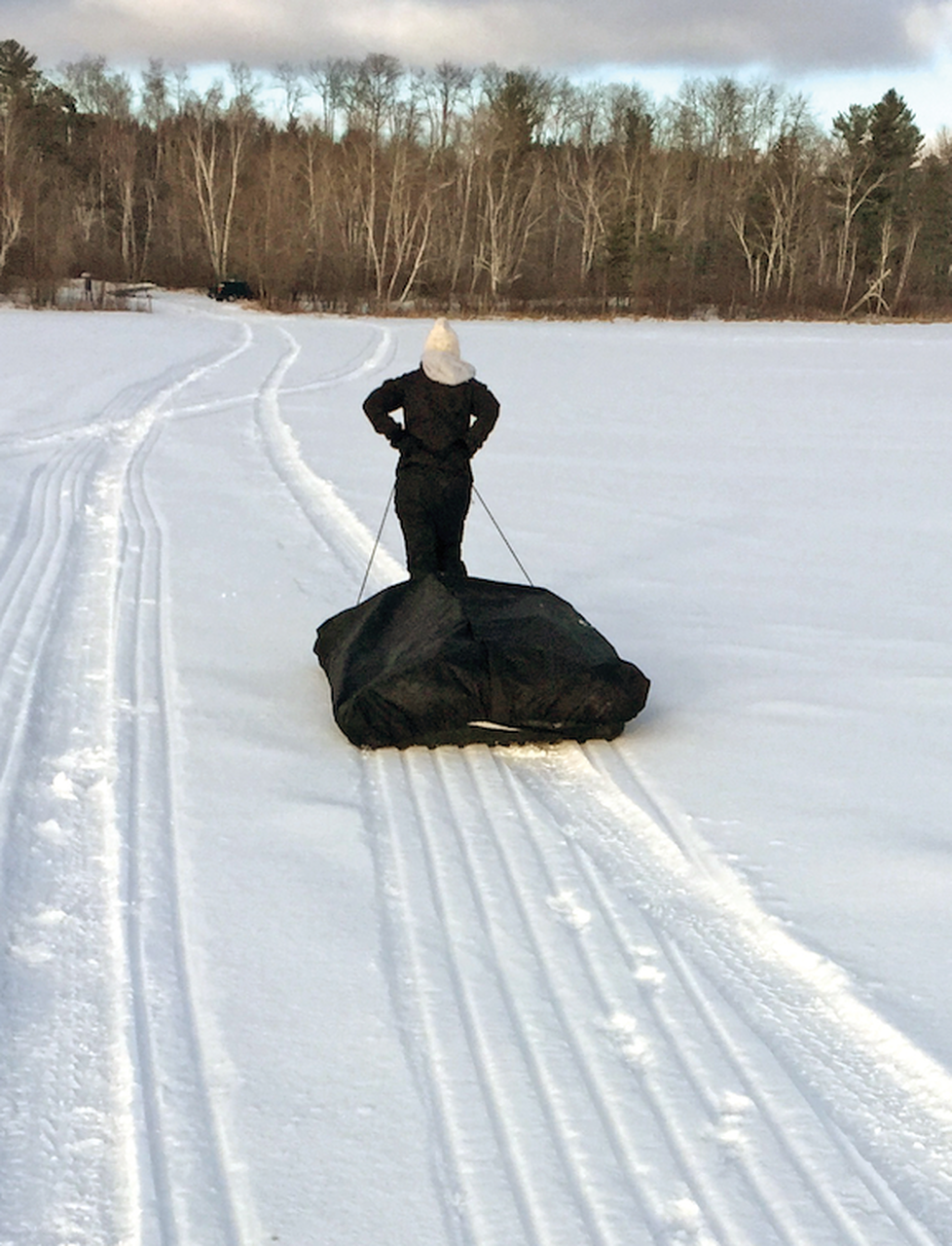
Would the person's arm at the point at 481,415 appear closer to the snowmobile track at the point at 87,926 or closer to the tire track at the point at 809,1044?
the snowmobile track at the point at 87,926

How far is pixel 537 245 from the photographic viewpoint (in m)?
56.5

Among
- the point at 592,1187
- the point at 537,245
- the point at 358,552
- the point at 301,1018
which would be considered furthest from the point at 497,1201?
the point at 537,245

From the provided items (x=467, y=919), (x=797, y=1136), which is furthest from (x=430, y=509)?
(x=797, y=1136)

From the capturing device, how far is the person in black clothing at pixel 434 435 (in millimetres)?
5391

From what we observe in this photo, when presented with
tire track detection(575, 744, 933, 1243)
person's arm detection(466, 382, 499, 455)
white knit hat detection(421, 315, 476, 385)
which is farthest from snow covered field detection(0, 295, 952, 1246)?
white knit hat detection(421, 315, 476, 385)

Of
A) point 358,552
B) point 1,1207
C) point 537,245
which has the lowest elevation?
point 1,1207

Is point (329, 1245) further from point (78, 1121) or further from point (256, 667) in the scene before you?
point (256, 667)

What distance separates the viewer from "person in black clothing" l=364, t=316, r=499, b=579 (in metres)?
5.39

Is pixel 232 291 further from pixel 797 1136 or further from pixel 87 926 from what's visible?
pixel 797 1136

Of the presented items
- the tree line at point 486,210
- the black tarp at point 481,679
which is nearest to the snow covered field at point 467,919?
the black tarp at point 481,679

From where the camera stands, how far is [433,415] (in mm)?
5406

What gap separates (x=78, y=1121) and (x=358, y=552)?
17.4ft

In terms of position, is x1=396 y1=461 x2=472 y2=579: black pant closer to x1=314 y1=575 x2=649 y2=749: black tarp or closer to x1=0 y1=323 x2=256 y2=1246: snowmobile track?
x1=314 y1=575 x2=649 y2=749: black tarp

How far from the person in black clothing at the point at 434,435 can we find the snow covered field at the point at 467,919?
0.80 metres
